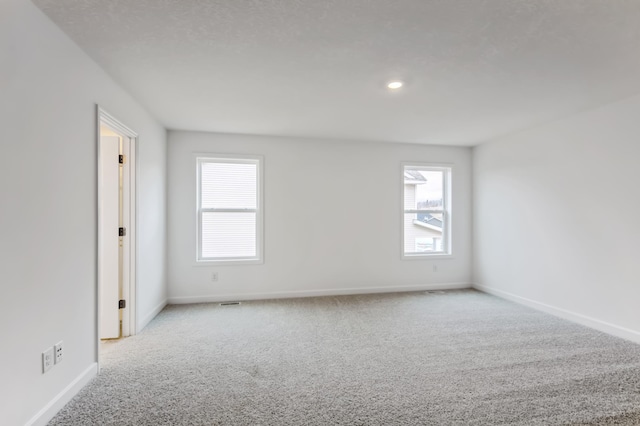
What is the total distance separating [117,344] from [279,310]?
1.74m

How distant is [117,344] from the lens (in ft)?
9.55

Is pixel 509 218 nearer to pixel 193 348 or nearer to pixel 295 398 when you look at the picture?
pixel 295 398

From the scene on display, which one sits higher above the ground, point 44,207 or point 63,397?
point 44,207

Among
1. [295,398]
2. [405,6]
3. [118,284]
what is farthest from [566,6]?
[118,284]

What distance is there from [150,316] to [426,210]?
4.24 meters

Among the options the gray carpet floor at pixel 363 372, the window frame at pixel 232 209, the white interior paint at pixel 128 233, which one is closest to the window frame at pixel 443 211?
the gray carpet floor at pixel 363 372

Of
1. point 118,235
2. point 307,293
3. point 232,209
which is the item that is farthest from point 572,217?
point 118,235

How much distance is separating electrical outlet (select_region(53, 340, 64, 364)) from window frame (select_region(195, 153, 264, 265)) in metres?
2.32

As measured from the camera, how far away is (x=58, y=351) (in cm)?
190

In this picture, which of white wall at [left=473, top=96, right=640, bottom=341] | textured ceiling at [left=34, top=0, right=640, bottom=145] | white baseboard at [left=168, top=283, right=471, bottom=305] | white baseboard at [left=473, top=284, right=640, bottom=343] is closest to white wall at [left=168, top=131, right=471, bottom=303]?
white baseboard at [left=168, top=283, right=471, bottom=305]

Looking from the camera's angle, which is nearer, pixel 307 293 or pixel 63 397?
pixel 63 397

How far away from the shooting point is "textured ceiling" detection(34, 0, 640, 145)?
5.60 ft

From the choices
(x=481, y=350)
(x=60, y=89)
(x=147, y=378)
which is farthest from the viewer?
(x=481, y=350)

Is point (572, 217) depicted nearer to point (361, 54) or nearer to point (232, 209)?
point (361, 54)
